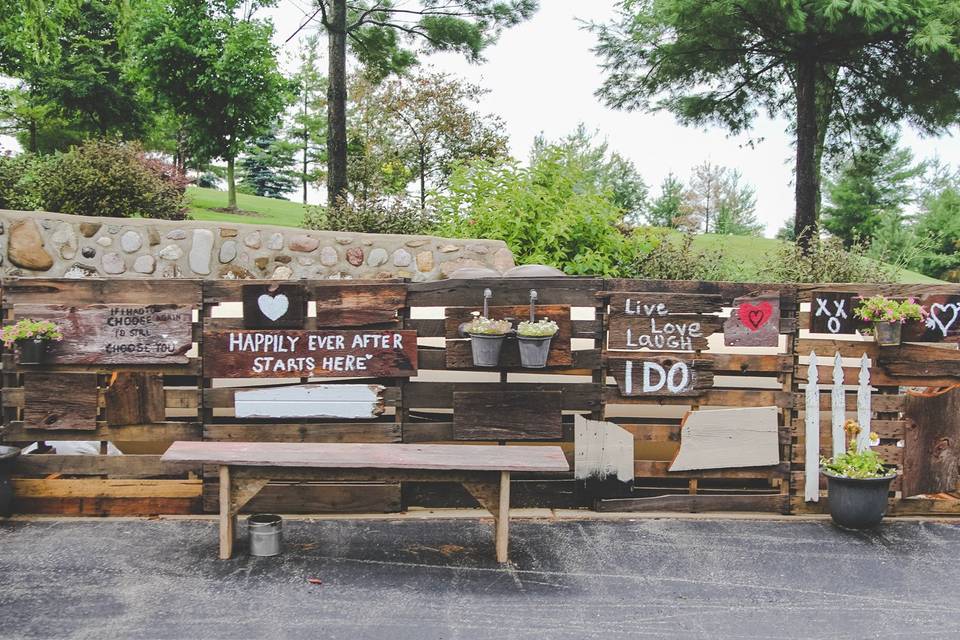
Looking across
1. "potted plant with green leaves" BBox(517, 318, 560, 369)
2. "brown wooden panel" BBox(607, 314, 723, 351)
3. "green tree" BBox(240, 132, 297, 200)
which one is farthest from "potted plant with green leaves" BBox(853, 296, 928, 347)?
"green tree" BBox(240, 132, 297, 200)

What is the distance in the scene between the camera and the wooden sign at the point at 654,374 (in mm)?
5316

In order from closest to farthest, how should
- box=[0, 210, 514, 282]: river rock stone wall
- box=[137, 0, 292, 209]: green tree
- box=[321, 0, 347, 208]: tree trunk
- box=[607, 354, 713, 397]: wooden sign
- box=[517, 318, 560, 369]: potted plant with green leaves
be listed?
1. box=[517, 318, 560, 369]: potted plant with green leaves
2. box=[607, 354, 713, 397]: wooden sign
3. box=[0, 210, 514, 282]: river rock stone wall
4. box=[321, 0, 347, 208]: tree trunk
5. box=[137, 0, 292, 209]: green tree

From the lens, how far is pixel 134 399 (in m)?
5.21

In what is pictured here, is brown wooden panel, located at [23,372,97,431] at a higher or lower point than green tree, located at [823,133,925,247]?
lower

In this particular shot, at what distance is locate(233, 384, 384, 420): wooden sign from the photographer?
17.2 ft

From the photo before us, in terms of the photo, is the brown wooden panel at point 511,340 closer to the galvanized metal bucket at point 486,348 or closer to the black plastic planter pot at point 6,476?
the galvanized metal bucket at point 486,348

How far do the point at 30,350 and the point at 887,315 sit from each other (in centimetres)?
572

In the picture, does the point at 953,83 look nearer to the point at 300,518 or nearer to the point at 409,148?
the point at 300,518

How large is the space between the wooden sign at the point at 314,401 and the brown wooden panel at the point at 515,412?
2.06 ft

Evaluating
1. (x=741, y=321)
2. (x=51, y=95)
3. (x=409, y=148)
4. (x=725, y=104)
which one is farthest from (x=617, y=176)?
(x=741, y=321)

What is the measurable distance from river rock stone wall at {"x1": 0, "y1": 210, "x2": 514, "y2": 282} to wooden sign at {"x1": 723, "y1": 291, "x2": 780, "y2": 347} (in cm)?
318

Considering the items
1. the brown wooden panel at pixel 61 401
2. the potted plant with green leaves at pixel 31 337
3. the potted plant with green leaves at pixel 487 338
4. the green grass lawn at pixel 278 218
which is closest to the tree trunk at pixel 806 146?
the green grass lawn at pixel 278 218

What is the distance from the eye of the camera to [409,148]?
28844 mm

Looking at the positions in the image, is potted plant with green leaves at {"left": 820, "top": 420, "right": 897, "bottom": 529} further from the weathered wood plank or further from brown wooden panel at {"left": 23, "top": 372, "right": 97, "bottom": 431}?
brown wooden panel at {"left": 23, "top": 372, "right": 97, "bottom": 431}
